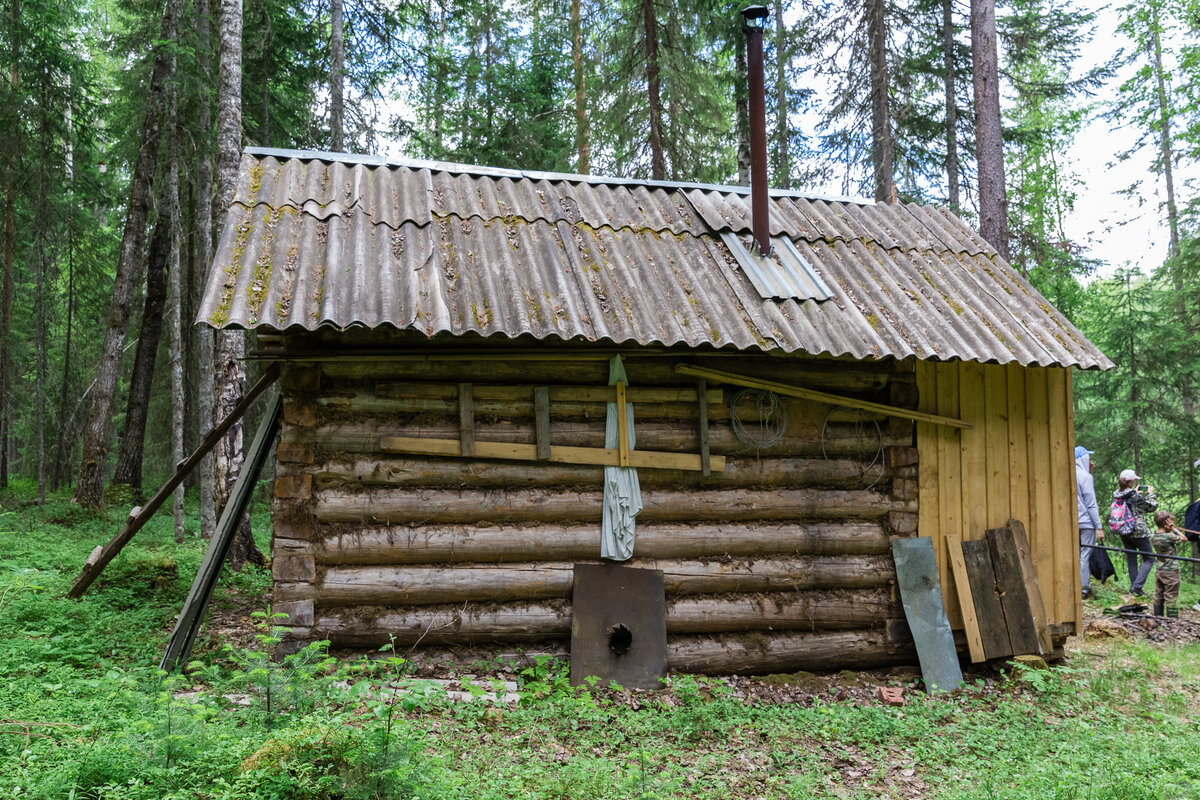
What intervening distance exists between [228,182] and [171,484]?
4.29 metres

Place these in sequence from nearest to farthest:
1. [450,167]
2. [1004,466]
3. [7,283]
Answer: [1004,466] → [450,167] → [7,283]

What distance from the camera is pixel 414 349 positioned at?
6.35m

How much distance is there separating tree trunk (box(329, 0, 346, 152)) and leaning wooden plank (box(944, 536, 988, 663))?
40.4 ft

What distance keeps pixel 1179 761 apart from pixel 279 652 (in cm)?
656

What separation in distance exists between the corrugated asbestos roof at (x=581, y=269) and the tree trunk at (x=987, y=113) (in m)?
2.79

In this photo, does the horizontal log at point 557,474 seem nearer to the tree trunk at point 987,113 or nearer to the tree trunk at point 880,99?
the tree trunk at point 987,113

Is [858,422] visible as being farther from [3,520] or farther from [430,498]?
[3,520]

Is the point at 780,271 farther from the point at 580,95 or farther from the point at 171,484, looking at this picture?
the point at 580,95

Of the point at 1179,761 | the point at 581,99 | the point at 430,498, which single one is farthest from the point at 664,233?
the point at 581,99

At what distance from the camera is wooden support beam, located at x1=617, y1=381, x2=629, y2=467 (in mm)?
6785

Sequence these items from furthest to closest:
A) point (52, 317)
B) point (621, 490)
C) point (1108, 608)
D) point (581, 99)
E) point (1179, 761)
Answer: point (52, 317) → point (581, 99) → point (1108, 608) → point (621, 490) → point (1179, 761)

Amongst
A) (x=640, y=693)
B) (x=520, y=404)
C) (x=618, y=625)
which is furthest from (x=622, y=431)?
(x=640, y=693)

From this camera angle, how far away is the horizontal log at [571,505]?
637 centimetres

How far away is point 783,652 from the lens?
709 centimetres
